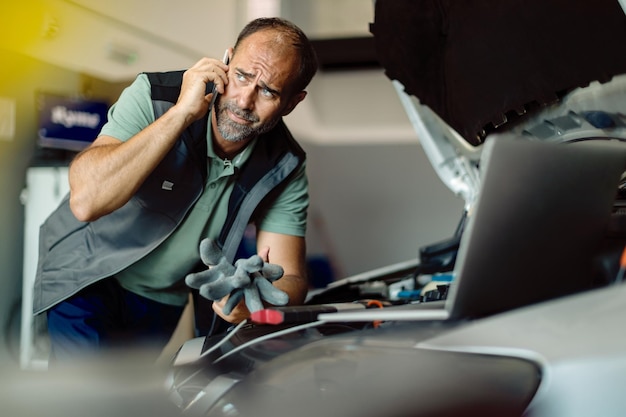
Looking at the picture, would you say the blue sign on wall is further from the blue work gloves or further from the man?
the blue work gloves

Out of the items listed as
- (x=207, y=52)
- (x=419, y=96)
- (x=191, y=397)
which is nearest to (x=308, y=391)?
(x=191, y=397)

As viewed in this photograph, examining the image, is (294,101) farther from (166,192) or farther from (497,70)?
(497,70)

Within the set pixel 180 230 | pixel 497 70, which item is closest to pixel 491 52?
pixel 497 70

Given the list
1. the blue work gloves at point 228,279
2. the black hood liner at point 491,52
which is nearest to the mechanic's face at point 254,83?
the blue work gloves at point 228,279

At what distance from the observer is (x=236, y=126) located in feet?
2.48

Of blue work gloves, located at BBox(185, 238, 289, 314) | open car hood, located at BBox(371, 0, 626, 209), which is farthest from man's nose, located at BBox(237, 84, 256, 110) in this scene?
open car hood, located at BBox(371, 0, 626, 209)

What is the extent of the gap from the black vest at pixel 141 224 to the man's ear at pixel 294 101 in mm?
23

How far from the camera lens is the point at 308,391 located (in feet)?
1.82

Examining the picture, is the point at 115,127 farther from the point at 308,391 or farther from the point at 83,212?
the point at 308,391

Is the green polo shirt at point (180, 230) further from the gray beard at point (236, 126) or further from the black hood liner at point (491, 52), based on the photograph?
the black hood liner at point (491, 52)

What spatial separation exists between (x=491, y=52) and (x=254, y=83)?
1.74 feet

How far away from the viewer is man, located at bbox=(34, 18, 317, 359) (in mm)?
729

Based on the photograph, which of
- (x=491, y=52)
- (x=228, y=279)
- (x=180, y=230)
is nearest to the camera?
(x=228, y=279)

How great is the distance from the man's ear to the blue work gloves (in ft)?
0.65
